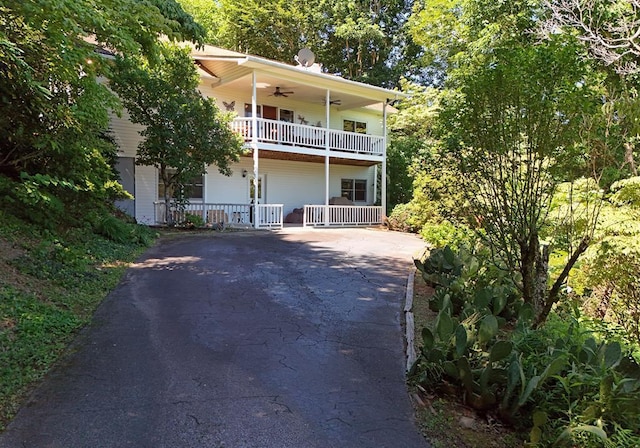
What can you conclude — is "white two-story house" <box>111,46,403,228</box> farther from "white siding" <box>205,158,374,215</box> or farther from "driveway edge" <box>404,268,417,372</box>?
"driveway edge" <box>404,268,417,372</box>

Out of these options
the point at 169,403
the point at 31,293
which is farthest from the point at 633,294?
the point at 31,293

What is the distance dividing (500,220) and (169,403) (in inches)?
154

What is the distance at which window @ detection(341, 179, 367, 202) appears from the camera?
2298 cm

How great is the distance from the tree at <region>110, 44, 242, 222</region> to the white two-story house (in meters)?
2.04

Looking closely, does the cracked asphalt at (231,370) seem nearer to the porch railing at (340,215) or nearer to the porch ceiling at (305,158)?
the porch railing at (340,215)

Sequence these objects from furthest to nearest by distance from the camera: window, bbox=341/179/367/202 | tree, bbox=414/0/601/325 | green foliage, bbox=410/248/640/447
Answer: window, bbox=341/179/367/202 → tree, bbox=414/0/601/325 → green foliage, bbox=410/248/640/447

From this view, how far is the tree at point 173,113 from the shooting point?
13.0 meters

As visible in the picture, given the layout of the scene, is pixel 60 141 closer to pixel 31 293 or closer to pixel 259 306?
pixel 31 293

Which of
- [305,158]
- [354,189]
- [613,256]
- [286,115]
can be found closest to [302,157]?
[305,158]

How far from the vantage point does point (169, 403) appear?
11.5 ft

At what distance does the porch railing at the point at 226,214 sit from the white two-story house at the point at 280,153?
1.5 inches

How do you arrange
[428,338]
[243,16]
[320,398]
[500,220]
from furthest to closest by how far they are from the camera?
[243,16] → [500,220] → [428,338] → [320,398]

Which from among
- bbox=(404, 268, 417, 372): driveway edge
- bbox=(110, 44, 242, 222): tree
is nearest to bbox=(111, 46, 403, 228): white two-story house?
bbox=(110, 44, 242, 222): tree

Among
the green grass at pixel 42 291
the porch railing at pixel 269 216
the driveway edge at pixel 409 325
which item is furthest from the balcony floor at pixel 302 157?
the driveway edge at pixel 409 325
